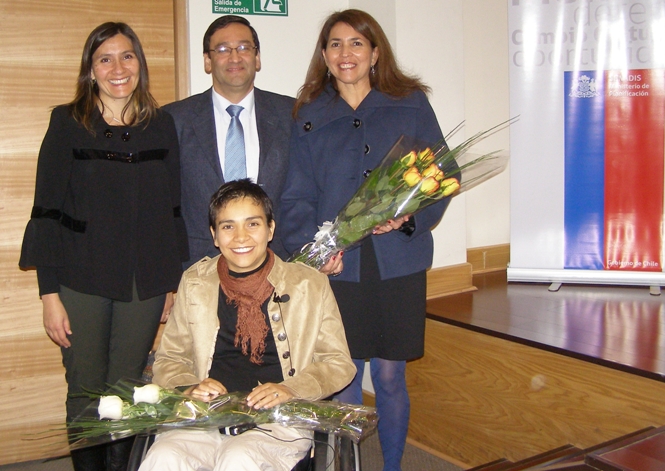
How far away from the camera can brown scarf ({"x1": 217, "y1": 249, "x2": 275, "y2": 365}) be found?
A: 1969 mm

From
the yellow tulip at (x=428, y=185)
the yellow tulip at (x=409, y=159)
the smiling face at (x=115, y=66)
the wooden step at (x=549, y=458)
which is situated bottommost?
the wooden step at (x=549, y=458)

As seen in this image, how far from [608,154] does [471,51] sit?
0.97 meters

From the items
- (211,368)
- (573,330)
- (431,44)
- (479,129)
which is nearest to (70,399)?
(211,368)

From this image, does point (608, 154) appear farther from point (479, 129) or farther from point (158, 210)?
point (158, 210)

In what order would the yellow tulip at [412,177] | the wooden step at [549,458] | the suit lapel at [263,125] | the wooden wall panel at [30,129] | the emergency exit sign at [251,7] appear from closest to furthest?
the wooden step at [549,458] < the yellow tulip at [412,177] < the suit lapel at [263,125] < the wooden wall panel at [30,129] < the emergency exit sign at [251,7]

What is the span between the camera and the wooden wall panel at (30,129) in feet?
9.62

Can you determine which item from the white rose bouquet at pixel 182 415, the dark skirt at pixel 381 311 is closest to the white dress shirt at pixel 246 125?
the dark skirt at pixel 381 311

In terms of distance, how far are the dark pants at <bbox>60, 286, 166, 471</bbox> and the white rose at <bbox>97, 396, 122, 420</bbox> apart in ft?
1.93

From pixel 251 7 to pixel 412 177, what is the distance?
160cm

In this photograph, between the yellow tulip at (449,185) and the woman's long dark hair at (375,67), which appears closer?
the yellow tulip at (449,185)

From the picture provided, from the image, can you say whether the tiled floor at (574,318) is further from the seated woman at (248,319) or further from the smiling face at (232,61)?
the smiling face at (232,61)

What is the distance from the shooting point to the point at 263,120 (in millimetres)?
2467

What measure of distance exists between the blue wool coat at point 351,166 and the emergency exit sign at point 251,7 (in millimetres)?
1019

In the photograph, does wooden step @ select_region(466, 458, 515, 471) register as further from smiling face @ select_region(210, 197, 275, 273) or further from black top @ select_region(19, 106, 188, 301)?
black top @ select_region(19, 106, 188, 301)
